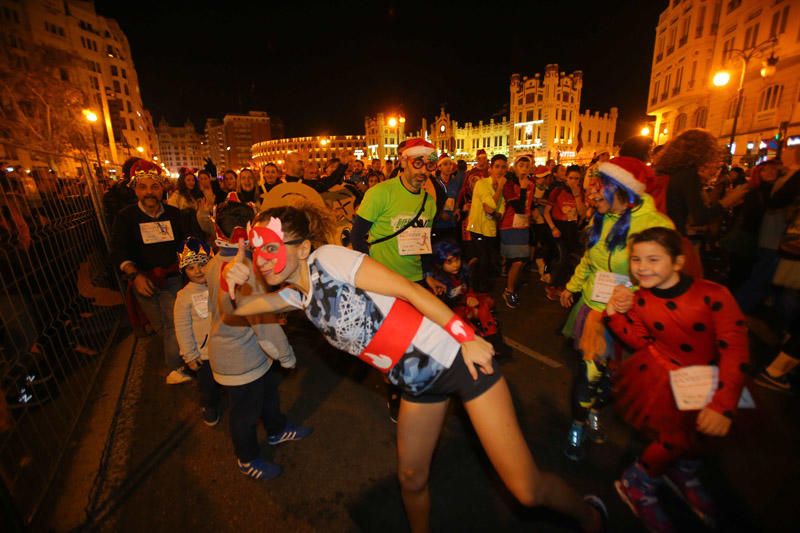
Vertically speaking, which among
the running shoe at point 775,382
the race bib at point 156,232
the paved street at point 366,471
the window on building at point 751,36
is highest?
the window on building at point 751,36

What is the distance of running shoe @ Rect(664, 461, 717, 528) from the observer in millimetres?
2316

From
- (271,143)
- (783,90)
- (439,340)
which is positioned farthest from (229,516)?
(271,143)

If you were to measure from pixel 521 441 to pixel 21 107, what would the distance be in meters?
34.4

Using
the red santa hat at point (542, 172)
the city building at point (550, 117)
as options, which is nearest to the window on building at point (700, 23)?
the red santa hat at point (542, 172)

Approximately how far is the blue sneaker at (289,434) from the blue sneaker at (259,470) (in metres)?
0.34

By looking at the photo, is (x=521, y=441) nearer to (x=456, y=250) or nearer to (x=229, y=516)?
(x=229, y=516)

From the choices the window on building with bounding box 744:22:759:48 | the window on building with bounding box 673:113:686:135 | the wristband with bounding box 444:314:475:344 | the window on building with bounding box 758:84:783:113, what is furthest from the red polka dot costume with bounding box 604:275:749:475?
the window on building with bounding box 673:113:686:135

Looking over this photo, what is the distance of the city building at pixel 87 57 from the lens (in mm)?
29094

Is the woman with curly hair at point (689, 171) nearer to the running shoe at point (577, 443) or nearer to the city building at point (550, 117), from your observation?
the running shoe at point (577, 443)

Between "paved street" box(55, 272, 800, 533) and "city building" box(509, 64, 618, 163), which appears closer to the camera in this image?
"paved street" box(55, 272, 800, 533)

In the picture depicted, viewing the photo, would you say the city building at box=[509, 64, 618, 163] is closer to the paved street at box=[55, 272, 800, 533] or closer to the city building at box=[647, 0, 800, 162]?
the city building at box=[647, 0, 800, 162]

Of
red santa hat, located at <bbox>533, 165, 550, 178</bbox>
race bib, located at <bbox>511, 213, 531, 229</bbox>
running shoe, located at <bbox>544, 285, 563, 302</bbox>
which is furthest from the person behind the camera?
red santa hat, located at <bbox>533, 165, 550, 178</bbox>

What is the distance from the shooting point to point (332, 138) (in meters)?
122

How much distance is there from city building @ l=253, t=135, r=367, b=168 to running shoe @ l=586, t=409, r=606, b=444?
378ft
